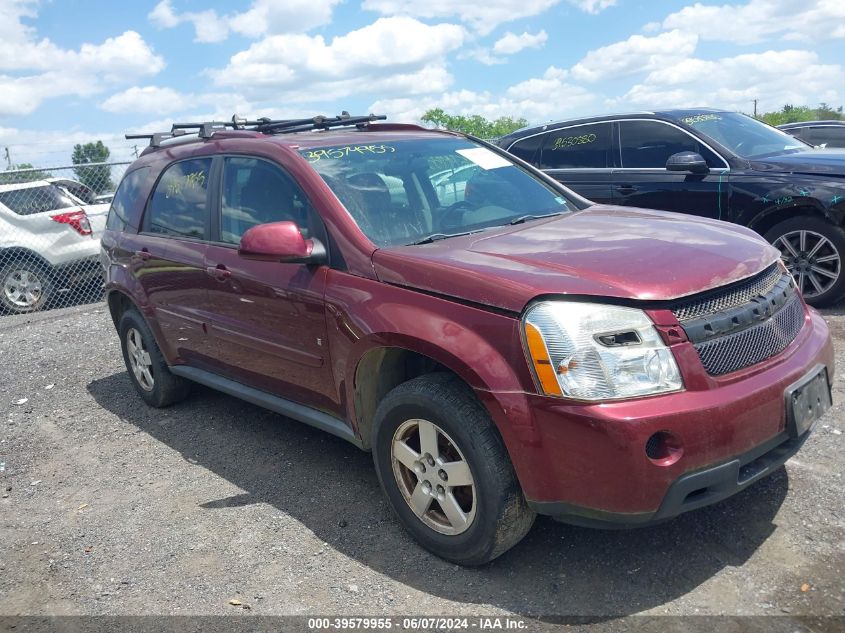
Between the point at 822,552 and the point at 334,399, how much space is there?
7.27 feet

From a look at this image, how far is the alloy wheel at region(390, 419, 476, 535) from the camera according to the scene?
321 cm

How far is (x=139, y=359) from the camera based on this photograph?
5758mm

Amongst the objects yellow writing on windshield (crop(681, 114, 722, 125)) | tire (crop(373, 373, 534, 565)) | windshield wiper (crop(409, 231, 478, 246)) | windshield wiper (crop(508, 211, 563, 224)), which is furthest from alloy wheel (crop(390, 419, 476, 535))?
yellow writing on windshield (crop(681, 114, 722, 125))

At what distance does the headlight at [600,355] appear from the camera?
279 cm

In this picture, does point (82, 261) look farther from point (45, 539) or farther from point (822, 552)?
point (822, 552)

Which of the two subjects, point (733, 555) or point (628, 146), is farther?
point (628, 146)

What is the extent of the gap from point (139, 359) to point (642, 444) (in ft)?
13.6

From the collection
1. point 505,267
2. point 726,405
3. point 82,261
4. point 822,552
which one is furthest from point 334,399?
point 82,261

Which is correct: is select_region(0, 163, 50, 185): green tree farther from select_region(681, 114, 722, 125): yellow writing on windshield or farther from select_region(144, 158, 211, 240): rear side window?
select_region(681, 114, 722, 125): yellow writing on windshield

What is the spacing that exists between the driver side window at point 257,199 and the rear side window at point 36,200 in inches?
274

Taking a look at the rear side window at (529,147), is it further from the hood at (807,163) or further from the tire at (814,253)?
the tire at (814,253)

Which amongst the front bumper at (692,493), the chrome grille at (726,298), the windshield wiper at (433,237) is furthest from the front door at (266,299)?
the chrome grille at (726,298)

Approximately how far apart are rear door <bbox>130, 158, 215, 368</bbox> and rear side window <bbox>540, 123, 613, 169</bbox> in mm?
4356

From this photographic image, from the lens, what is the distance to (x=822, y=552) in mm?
3221
